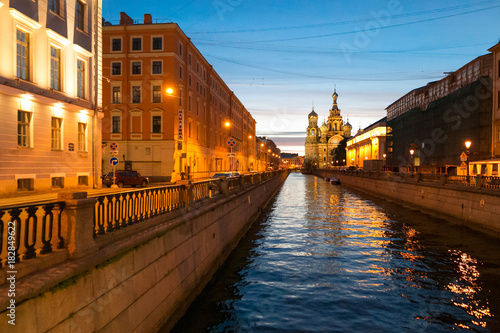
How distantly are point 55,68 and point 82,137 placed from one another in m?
5.02

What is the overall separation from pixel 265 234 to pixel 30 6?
56.4 feet

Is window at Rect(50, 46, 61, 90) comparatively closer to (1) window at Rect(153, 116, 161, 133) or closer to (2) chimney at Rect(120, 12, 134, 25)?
(1) window at Rect(153, 116, 161, 133)

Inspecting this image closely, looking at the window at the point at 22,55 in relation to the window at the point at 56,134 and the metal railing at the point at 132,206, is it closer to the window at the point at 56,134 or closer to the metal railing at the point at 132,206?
the window at the point at 56,134

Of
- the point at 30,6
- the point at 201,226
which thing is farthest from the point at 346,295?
the point at 30,6

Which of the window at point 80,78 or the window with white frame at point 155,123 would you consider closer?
the window at point 80,78

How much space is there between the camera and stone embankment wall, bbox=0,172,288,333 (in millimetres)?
4734

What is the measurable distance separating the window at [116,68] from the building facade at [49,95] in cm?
1890

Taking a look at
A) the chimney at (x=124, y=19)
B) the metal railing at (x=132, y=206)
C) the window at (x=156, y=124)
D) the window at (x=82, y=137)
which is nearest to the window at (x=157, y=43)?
the chimney at (x=124, y=19)

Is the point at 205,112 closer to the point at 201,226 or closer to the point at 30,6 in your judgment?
the point at 30,6

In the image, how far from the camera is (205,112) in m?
58.6

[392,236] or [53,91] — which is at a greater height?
[53,91]

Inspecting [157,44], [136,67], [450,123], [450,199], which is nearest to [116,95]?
[136,67]

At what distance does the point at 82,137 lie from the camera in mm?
24922

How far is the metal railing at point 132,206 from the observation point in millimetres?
7168
